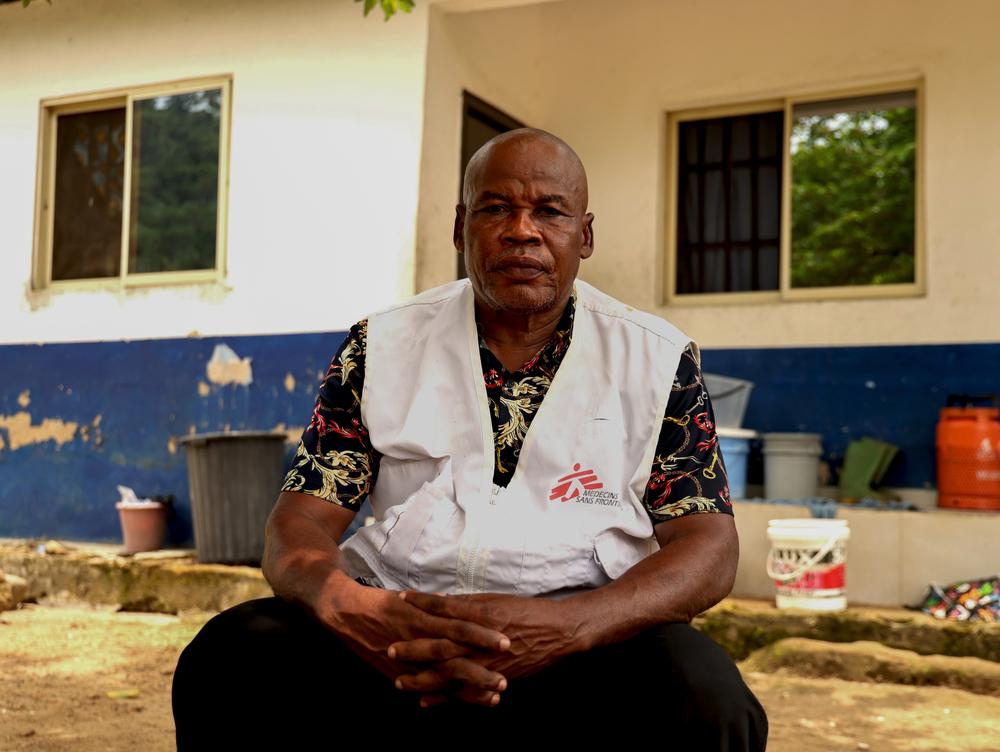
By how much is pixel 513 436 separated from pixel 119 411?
5.24 meters

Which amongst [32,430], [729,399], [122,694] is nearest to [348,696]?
[122,694]

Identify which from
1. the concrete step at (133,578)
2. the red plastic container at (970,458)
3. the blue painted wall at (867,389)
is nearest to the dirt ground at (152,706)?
the concrete step at (133,578)

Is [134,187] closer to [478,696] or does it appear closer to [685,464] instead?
[685,464]

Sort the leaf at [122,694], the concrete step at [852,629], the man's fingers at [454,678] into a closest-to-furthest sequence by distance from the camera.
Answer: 1. the man's fingers at [454,678]
2. the leaf at [122,694]
3. the concrete step at [852,629]

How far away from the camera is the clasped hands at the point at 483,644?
1762 mm

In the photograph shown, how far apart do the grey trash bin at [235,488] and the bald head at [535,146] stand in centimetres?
392

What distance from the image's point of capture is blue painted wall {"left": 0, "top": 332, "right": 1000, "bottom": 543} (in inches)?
229

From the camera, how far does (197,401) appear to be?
6520 millimetres

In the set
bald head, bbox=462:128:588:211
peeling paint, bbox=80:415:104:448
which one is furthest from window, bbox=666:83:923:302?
bald head, bbox=462:128:588:211

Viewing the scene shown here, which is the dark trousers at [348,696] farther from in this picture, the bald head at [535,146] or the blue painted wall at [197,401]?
the blue painted wall at [197,401]

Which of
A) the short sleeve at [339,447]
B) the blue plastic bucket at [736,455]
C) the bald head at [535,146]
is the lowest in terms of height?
the blue plastic bucket at [736,455]

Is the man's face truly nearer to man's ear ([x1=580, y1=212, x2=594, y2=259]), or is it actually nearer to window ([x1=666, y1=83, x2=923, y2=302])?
man's ear ([x1=580, y1=212, x2=594, y2=259])

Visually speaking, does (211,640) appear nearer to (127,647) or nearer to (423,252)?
(127,647)

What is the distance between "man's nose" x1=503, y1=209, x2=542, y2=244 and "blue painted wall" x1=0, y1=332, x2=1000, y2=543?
3.96 metres
